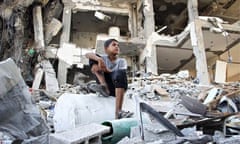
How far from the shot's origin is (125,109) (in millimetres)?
3633

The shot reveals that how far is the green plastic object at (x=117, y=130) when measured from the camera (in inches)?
Answer: 104

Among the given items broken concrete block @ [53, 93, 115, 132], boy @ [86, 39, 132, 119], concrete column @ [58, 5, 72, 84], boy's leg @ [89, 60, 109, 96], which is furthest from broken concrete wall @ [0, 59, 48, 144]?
concrete column @ [58, 5, 72, 84]

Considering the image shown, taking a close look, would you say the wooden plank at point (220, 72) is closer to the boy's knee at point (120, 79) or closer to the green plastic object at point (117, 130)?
the boy's knee at point (120, 79)

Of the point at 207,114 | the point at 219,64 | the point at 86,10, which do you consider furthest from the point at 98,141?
the point at 219,64

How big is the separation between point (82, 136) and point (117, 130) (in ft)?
1.90

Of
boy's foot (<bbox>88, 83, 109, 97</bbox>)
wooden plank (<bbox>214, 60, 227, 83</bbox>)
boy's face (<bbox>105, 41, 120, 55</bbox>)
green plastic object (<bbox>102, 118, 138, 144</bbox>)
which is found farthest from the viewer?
wooden plank (<bbox>214, 60, 227, 83</bbox>)

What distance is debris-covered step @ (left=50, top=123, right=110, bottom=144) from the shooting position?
2084 mm

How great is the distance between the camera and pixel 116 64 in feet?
12.5

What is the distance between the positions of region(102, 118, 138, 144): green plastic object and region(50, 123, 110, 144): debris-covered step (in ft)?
0.56

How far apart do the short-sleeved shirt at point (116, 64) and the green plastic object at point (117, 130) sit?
2.88 ft

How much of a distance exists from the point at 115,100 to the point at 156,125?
1.21 m

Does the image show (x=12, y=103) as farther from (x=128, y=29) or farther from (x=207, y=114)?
(x=128, y=29)

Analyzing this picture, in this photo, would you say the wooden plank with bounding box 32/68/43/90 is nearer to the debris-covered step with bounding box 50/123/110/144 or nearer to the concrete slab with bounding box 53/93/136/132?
the concrete slab with bounding box 53/93/136/132

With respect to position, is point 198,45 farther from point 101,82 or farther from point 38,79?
point 101,82
